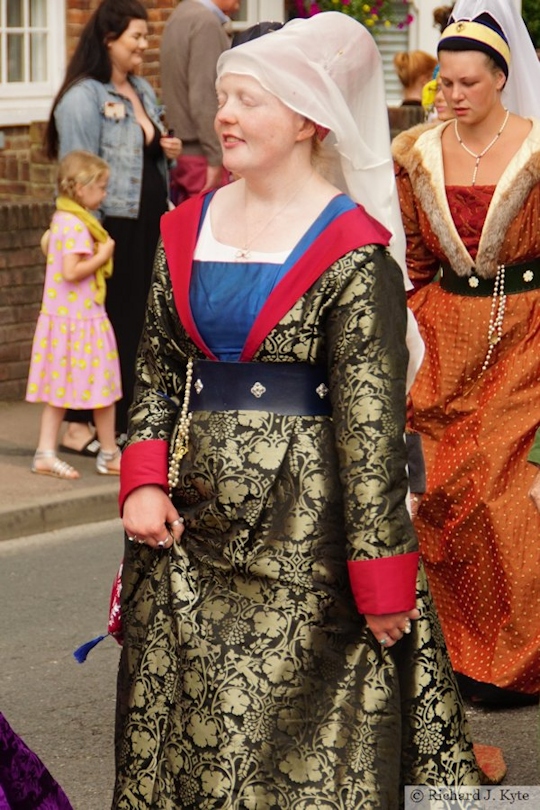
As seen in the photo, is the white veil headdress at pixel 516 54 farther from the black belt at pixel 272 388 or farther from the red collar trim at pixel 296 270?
the black belt at pixel 272 388

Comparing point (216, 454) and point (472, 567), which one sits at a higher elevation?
point (216, 454)

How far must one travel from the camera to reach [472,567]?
5453mm

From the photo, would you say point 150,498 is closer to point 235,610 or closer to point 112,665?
point 235,610

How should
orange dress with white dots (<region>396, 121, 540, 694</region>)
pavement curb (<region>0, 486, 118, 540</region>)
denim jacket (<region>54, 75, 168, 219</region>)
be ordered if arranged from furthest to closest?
denim jacket (<region>54, 75, 168, 219</region>) → pavement curb (<region>0, 486, 118, 540</region>) → orange dress with white dots (<region>396, 121, 540, 694</region>)

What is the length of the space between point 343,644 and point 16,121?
8798mm

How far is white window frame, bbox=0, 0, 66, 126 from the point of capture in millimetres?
11891

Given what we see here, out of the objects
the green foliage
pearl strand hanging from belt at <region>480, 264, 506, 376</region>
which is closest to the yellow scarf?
pearl strand hanging from belt at <region>480, 264, 506, 376</region>

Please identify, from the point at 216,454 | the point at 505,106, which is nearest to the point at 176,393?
the point at 216,454

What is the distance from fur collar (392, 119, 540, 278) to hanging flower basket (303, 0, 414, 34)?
32.1 ft

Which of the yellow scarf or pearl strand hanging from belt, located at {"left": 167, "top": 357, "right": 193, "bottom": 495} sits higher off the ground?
pearl strand hanging from belt, located at {"left": 167, "top": 357, "right": 193, "bottom": 495}

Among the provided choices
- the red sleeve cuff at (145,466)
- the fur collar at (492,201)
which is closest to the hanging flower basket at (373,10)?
the fur collar at (492,201)

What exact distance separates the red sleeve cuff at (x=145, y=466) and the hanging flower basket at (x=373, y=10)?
1169 centimetres

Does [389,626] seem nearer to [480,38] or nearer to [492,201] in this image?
[492,201]

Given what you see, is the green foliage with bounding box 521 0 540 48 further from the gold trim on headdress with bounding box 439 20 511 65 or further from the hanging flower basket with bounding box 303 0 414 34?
the gold trim on headdress with bounding box 439 20 511 65
